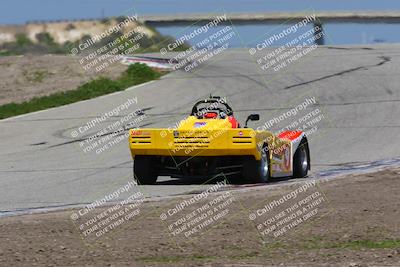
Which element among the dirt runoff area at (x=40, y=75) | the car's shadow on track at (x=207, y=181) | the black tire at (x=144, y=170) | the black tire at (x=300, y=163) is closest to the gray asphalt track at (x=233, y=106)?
the car's shadow on track at (x=207, y=181)

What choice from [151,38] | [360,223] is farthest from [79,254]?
[151,38]

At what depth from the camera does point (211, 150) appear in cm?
1307

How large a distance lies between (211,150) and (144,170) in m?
1.13

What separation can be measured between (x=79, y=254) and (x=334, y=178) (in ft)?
17.8

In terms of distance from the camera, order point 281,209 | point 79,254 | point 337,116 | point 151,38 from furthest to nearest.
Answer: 1. point 151,38
2. point 337,116
3. point 281,209
4. point 79,254

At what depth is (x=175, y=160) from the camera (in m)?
13.6

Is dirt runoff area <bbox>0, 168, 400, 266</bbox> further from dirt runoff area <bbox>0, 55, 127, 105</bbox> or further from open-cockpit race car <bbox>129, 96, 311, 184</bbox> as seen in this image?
dirt runoff area <bbox>0, 55, 127, 105</bbox>

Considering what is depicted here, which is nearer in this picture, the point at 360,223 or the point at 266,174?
the point at 360,223

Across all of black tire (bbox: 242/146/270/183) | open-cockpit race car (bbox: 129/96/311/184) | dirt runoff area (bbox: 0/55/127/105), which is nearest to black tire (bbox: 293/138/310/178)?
open-cockpit race car (bbox: 129/96/311/184)

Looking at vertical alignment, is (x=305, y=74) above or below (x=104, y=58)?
below

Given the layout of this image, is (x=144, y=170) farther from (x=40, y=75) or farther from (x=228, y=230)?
(x=40, y=75)

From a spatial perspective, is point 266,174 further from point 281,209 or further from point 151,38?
point 151,38

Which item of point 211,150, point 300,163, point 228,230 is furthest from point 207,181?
point 228,230

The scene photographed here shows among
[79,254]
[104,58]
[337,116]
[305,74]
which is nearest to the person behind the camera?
[79,254]
